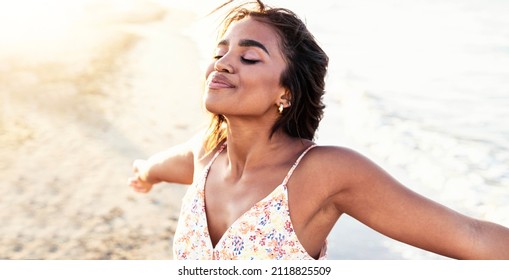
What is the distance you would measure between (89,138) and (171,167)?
155 inches

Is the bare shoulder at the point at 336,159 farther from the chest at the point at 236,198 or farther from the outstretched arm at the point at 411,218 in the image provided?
the chest at the point at 236,198

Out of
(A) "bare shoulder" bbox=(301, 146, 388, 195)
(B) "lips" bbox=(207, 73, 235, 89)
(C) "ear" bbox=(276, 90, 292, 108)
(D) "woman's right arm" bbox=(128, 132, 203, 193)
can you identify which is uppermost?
(B) "lips" bbox=(207, 73, 235, 89)

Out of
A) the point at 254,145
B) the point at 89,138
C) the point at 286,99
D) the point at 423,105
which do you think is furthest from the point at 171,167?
the point at 423,105

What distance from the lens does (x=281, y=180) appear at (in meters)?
2.87

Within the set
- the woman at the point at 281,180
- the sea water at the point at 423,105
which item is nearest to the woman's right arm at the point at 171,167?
the woman at the point at 281,180

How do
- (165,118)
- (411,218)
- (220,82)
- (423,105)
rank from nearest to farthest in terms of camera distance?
(411,218)
(220,82)
(165,118)
(423,105)

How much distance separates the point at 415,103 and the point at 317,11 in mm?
9027

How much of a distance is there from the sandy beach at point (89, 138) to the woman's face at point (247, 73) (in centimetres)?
243

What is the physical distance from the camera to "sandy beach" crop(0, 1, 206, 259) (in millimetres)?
5375

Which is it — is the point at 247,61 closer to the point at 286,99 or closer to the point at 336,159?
the point at 286,99

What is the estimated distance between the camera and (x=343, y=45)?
1415 centimetres

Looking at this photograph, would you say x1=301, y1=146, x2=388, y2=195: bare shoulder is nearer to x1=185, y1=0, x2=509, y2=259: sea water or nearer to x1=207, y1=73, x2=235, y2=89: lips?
x1=207, y1=73, x2=235, y2=89: lips

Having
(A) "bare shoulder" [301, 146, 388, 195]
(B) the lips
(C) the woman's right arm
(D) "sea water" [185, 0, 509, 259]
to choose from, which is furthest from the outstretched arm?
(D) "sea water" [185, 0, 509, 259]

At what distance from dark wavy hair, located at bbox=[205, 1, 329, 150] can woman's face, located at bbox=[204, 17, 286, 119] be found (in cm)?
3
